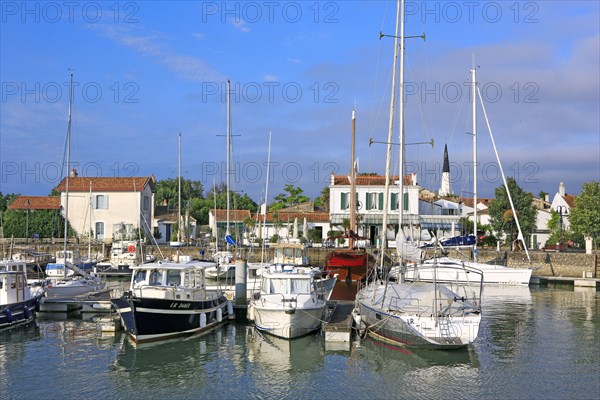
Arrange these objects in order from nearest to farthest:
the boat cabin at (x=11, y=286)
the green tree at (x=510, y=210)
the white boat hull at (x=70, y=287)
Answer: the boat cabin at (x=11, y=286), the white boat hull at (x=70, y=287), the green tree at (x=510, y=210)

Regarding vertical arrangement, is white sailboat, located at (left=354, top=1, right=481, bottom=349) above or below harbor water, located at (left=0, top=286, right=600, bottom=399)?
above

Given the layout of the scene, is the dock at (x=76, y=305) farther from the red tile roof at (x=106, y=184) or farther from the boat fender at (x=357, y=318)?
the red tile roof at (x=106, y=184)

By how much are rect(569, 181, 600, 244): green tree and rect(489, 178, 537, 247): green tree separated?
484 cm

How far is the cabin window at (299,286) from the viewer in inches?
1052

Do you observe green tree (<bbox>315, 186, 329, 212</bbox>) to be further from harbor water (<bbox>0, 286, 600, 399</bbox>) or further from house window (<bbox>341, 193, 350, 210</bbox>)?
harbor water (<bbox>0, 286, 600, 399</bbox>)

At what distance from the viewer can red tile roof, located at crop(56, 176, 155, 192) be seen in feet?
233

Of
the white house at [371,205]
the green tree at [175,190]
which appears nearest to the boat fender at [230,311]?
the white house at [371,205]

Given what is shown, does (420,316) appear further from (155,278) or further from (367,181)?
(367,181)

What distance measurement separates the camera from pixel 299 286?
26.8 m

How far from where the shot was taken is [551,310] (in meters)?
35.9

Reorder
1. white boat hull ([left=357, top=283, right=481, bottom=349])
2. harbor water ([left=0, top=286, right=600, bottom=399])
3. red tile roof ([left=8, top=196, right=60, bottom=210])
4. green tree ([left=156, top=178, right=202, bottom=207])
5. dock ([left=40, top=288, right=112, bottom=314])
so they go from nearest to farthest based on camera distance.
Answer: harbor water ([left=0, top=286, right=600, bottom=399]) → white boat hull ([left=357, top=283, right=481, bottom=349]) → dock ([left=40, top=288, right=112, bottom=314]) → red tile roof ([left=8, top=196, right=60, bottom=210]) → green tree ([left=156, top=178, right=202, bottom=207])

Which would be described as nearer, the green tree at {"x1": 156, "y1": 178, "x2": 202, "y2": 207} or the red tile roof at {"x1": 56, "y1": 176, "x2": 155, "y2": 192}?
the red tile roof at {"x1": 56, "y1": 176, "x2": 155, "y2": 192}

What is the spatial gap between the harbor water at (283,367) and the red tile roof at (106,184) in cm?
4277

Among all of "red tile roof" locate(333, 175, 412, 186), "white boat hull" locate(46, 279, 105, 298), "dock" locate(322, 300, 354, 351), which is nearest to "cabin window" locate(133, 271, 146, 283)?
"dock" locate(322, 300, 354, 351)
